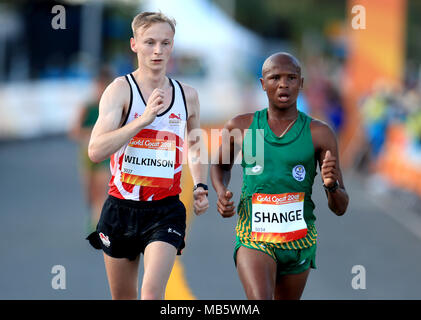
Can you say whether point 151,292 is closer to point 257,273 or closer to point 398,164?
point 257,273

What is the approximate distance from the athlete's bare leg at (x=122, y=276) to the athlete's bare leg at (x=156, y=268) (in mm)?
228

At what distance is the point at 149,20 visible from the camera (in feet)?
14.8

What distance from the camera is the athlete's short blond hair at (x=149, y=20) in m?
4.50

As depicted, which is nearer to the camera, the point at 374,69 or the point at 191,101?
the point at 191,101

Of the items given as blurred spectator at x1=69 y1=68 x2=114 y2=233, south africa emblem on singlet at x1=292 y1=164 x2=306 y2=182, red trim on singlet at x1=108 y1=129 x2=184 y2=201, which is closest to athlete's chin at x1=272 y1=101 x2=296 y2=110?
south africa emblem on singlet at x1=292 y1=164 x2=306 y2=182

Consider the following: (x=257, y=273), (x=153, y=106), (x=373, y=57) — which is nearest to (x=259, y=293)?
(x=257, y=273)

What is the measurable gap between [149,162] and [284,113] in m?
0.81

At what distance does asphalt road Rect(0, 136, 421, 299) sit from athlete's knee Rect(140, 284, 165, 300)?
Answer: 3.04 meters

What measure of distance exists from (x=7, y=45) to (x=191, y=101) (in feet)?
90.0

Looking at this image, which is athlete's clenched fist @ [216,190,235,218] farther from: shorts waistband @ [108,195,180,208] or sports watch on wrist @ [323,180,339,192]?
sports watch on wrist @ [323,180,339,192]

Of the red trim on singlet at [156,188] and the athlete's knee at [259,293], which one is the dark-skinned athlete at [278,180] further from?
the red trim on singlet at [156,188]

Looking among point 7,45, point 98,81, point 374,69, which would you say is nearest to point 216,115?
point 7,45
